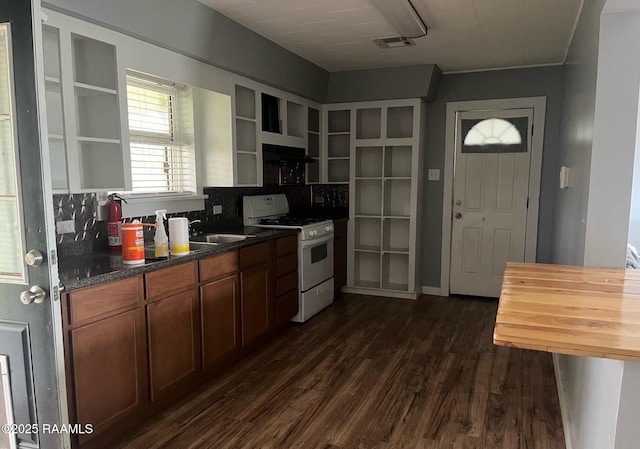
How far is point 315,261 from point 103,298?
90.5 inches

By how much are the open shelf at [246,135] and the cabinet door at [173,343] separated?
1.50 meters

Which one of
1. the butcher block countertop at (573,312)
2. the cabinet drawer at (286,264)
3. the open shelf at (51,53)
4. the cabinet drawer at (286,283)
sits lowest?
the cabinet drawer at (286,283)

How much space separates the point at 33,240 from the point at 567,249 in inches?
110

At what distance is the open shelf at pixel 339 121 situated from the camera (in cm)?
502

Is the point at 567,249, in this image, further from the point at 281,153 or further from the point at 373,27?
the point at 281,153

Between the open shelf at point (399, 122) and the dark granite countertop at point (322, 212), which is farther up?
the open shelf at point (399, 122)

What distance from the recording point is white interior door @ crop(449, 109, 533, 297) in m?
4.54

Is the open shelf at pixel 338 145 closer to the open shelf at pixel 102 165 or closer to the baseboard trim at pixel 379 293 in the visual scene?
the baseboard trim at pixel 379 293

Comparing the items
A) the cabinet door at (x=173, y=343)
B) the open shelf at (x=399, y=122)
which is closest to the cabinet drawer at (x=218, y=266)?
the cabinet door at (x=173, y=343)

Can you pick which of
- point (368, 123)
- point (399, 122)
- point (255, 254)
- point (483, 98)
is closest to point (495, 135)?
point (483, 98)

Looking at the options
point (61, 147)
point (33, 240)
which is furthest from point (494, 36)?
point (33, 240)

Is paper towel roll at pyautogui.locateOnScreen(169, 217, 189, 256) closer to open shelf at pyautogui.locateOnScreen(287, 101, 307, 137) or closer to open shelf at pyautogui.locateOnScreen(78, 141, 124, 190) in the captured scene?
open shelf at pyautogui.locateOnScreen(78, 141, 124, 190)

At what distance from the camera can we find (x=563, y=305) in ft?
4.84

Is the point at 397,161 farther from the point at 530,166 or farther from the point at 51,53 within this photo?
the point at 51,53
